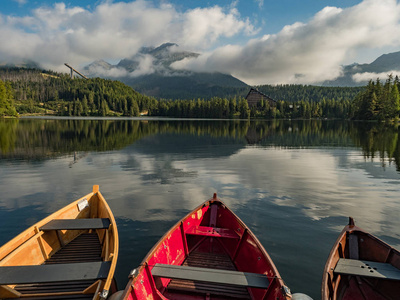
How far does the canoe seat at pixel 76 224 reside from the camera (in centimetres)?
1001

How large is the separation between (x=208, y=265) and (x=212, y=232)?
5.20 ft

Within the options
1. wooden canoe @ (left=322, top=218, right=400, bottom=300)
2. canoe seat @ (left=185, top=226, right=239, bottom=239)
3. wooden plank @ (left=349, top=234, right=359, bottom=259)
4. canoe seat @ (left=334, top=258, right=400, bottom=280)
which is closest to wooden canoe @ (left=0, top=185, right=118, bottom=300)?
canoe seat @ (left=185, top=226, right=239, bottom=239)

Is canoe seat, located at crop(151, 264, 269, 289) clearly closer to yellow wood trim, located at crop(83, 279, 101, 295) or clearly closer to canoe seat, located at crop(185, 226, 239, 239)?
yellow wood trim, located at crop(83, 279, 101, 295)

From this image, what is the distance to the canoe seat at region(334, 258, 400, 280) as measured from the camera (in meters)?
7.48

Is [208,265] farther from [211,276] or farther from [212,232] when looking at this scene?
[211,276]

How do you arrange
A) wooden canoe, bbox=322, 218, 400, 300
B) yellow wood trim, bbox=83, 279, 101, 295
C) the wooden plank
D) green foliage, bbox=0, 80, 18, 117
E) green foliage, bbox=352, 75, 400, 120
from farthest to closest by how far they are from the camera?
green foliage, bbox=0, 80, 18, 117, green foliage, bbox=352, 75, 400, 120, the wooden plank, wooden canoe, bbox=322, 218, 400, 300, yellow wood trim, bbox=83, 279, 101, 295

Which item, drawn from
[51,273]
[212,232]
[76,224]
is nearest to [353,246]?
[212,232]

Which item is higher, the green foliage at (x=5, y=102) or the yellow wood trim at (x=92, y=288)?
the green foliage at (x=5, y=102)

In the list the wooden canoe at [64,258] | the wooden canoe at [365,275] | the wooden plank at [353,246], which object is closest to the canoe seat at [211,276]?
the wooden canoe at [64,258]

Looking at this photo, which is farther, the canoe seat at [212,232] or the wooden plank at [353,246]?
the canoe seat at [212,232]

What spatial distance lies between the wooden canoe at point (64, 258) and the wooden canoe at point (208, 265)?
1.27 meters

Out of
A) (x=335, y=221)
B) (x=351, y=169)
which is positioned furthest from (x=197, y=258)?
(x=351, y=169)

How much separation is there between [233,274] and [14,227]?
13125 millimetres

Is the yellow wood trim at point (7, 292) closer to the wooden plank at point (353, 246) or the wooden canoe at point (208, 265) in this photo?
the wooden canoe at point (208, 265)
